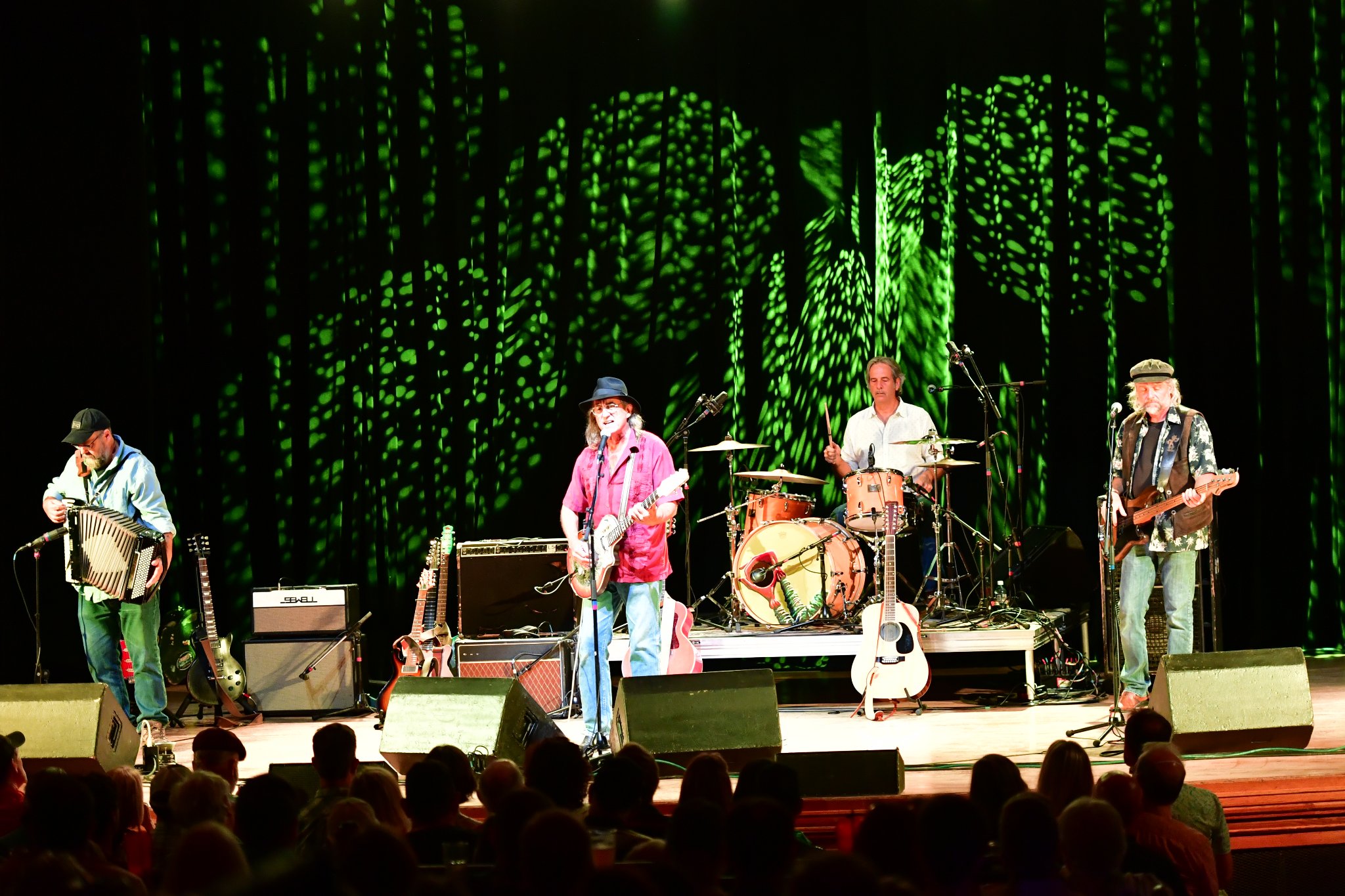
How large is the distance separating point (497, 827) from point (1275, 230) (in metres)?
8.48

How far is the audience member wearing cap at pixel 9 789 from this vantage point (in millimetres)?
4527

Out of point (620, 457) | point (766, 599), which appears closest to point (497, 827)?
point (620, 457)

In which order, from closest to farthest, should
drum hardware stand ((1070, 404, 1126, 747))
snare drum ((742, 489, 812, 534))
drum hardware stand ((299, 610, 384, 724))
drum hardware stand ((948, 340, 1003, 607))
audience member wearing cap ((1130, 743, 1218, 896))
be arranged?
audience member wearing cap ((1130, 743, 1218, 896)) → drum hardware stand ((1070, 404, 1126, 747)) → drum hardware stand ((299, 610, 384, 724)) → snare drum ((742, 489, 812, 534)) → drum hardware stand ((948, 340, 1003, 607))

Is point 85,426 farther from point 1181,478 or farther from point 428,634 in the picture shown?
point 1181,478

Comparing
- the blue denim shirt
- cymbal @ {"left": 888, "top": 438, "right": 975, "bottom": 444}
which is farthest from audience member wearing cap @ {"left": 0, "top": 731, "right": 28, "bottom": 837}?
cymbal @ {"left": 888, "top": 438, "right": 975, "bottom": 444}

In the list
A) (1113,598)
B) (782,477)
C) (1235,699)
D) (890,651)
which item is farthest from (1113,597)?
(782,477)

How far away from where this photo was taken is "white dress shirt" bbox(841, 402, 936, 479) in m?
9.77

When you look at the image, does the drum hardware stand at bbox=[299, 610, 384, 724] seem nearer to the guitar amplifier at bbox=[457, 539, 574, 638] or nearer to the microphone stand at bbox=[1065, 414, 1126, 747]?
the guitar amplifier at bbox=[457, 539, 574, 638]

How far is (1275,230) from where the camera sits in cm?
1009

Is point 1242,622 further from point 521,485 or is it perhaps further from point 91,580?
point 91,580

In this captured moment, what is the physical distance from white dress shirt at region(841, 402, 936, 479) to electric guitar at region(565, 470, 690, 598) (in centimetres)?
291

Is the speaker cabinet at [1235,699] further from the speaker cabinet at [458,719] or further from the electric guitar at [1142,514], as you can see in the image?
the speaker cabinet at [458,719]

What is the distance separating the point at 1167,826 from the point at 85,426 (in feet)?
20.3

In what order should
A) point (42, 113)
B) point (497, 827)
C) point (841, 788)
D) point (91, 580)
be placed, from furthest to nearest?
Result: 1. point (42, 113)
2. point (91, 580)
3. point (841, 788)
4. point (497, 827)
